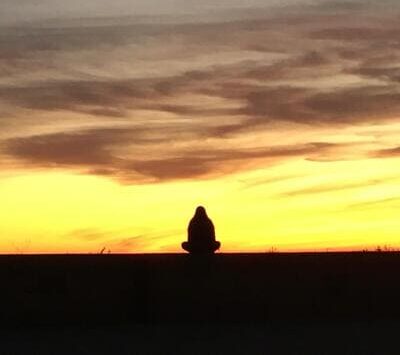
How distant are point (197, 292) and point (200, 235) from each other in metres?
0.79

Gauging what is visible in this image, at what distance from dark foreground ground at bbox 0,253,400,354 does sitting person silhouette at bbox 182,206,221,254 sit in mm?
189

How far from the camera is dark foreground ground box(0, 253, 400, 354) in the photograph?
1580cm

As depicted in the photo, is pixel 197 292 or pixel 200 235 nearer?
pixel 200 235

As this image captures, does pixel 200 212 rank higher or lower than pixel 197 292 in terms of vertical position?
higher

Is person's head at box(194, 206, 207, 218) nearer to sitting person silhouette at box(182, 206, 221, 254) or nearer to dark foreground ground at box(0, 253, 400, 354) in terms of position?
sitting person silhouette at box(182, 206, 221, 254)

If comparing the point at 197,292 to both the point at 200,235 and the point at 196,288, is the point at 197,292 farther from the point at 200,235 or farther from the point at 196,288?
the point at 200,235

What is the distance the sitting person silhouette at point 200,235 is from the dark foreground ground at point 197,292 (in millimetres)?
189

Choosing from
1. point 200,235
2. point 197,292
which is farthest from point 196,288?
point 200,235

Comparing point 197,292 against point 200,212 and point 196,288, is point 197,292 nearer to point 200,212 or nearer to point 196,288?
point 196,288

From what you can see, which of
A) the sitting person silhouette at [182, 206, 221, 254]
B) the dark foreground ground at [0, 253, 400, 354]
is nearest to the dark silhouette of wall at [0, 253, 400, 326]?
the dark foreground ground at [0, 253, 400, 354]

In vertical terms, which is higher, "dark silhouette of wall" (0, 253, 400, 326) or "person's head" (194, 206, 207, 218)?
"person's head" (194, 206, 207, 218)

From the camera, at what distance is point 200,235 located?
51.8 ft

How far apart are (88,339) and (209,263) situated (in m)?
2.23

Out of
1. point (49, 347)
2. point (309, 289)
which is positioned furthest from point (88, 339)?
point (309, 289)
